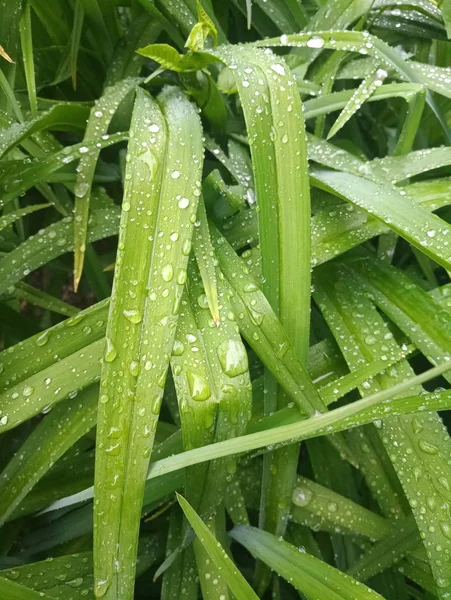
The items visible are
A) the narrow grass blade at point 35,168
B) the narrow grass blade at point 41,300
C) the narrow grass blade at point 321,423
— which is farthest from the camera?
the narrow grass blade at point 41,300

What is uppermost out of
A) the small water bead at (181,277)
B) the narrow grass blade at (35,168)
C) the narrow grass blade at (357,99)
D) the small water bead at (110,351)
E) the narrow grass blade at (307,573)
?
the narrow grass blade at (35,168)

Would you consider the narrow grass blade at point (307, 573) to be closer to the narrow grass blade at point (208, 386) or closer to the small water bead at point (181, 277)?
the narrow grass blade at point (208, 386)

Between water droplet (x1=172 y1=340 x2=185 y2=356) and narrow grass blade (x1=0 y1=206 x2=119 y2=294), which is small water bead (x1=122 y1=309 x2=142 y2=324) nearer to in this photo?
water droplet (x1=172 y1=340 x2=185 y2=356)

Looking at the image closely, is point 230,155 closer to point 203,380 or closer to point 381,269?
point 381,269

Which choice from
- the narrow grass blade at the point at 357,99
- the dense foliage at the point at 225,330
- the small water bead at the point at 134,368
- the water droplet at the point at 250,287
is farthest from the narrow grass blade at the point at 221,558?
the narrow grass blade at the point at 357,99

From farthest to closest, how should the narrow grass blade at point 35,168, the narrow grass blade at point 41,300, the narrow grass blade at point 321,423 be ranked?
the narrow grass blade at point 41,300, the narrow grass blade at point 35,168, the narrow grass blade at point 321,423

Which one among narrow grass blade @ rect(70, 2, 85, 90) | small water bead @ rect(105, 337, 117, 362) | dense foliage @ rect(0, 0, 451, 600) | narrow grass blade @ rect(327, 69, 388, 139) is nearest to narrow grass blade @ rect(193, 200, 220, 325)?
dense foliage @ rect(0, 0, 451, 600)

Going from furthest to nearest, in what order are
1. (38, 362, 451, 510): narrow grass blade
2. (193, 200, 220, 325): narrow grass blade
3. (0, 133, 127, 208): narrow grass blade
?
(0, 133, 127, 208): narrow grass blade < (193, 200, 220, 325): narrow grass blade < (38, 362, 451, 510): narrow grass blade
